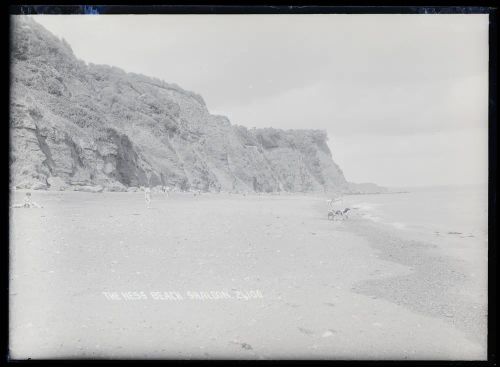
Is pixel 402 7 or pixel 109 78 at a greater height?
pixel 109 78

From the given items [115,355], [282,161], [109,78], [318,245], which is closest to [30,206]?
[115,355]

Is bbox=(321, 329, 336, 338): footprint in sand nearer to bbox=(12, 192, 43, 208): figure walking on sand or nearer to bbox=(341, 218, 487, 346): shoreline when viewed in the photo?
bbox=(341, 218, 487, 346): shoreline

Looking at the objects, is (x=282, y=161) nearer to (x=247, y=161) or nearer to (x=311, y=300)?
(x=247, y=161)

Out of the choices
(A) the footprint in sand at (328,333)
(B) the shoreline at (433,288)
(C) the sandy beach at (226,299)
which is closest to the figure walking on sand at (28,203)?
(C) the sandy beach at (226,299)

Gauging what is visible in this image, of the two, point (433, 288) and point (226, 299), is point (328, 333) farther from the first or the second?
point (433, 288)
